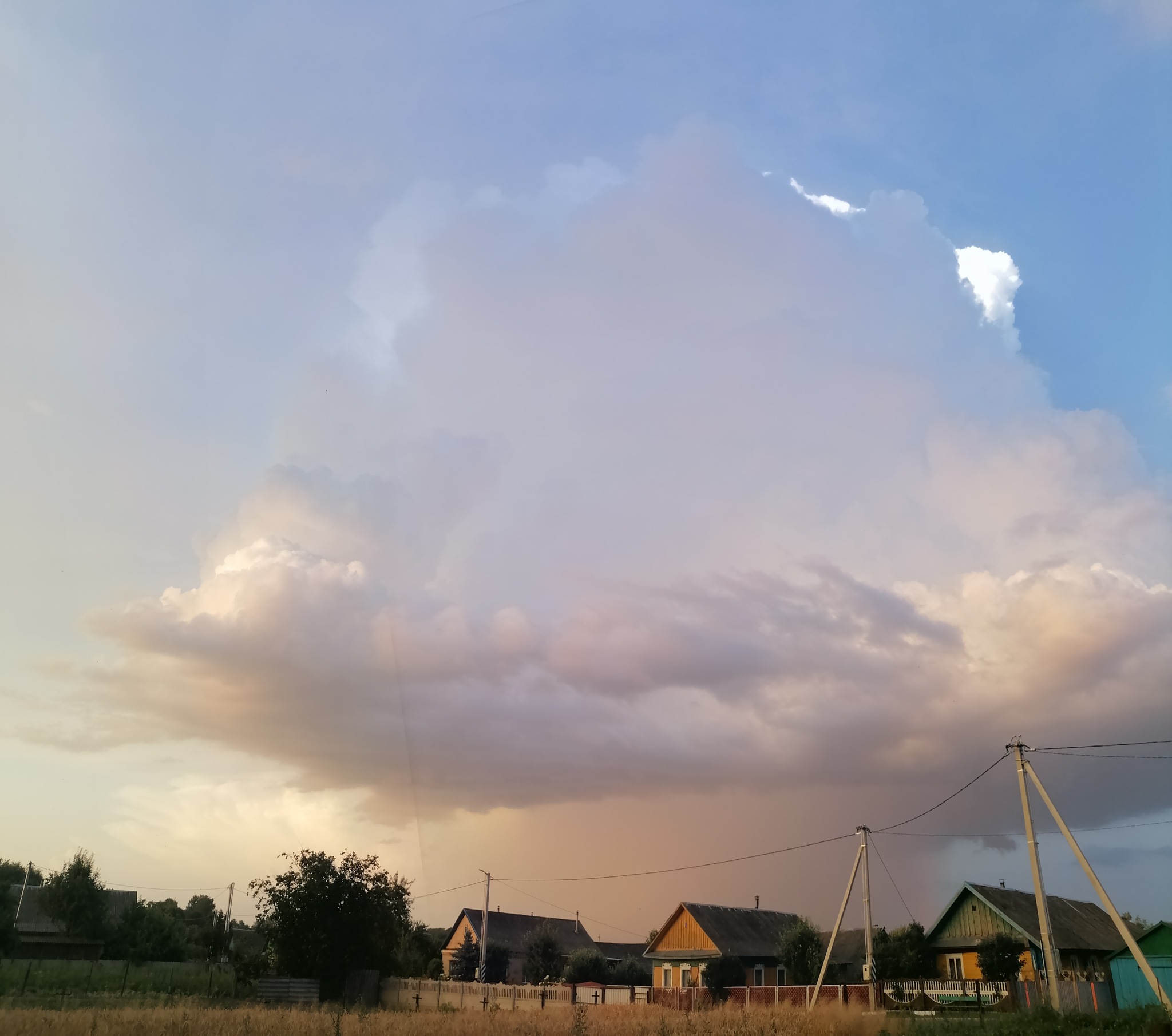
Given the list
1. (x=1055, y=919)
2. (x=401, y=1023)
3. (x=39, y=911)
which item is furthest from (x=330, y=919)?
(x=1055, y=919)

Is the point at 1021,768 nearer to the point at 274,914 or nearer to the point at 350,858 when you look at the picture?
the point at 350,858

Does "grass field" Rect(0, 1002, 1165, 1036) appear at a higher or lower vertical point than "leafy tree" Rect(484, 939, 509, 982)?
higher

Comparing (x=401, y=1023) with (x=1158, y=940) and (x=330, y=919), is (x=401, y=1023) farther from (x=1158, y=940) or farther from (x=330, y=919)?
(x=1158, y=940)

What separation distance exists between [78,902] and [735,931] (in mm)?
39835

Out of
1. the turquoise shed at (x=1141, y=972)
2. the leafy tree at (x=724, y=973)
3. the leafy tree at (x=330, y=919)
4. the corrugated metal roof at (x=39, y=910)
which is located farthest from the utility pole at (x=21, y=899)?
the turquoise shed at (x=1141, y=972)

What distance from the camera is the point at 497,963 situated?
65.9m

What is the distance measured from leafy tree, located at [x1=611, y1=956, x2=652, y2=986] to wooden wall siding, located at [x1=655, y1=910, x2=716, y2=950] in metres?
4.40

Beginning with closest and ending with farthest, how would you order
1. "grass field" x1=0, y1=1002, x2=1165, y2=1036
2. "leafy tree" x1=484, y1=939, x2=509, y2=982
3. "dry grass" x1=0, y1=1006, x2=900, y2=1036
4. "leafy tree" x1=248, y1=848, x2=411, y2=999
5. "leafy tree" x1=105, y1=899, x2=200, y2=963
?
"dry grass" x1=0, y1=1006, x2=900, y2=1036
"grass field" x1=0, y1=1002, x2=1165, y2=1036
"leafy tree" x1=248, y1=848, x2=411, y2=999
"leafy tree" x1=105, y1=899, x2=200, y2=963
"leafy tree" x1=484, y1=939, x2=509, y2=982

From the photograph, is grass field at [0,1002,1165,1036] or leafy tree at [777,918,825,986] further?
leafy tree at [777,918,825,986]

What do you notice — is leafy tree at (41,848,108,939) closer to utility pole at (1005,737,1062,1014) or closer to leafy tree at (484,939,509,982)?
leafy tree at (484,939,509,982)

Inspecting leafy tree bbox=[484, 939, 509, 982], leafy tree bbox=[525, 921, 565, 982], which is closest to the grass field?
leafy tree bbox=[525, 921, 565, 982]

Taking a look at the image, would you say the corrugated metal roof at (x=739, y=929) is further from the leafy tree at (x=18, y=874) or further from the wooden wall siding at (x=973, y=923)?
the leafy tree at (x=18, y=874)

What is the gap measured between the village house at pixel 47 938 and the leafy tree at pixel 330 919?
57.5ft

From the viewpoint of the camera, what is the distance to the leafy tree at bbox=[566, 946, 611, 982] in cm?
5953
